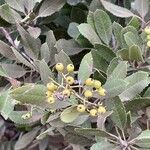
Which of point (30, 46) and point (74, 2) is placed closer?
point (30, 46)

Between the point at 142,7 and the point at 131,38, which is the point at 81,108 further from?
the point at 142,7

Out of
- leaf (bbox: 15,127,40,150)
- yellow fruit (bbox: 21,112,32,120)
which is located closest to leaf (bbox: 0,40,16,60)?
yellow fruit (bbox: 21,112,32,120)

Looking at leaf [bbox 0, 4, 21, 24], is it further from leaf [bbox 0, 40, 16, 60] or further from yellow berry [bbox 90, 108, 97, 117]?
yellow berry [bbox 90, 108, 97, 117]

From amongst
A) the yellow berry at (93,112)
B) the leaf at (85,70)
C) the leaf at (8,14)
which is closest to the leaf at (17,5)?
the leaf at (8,14)

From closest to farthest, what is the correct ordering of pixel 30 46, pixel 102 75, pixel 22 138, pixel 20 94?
1. pixel 20 94
2. pixel 102 75
3. pixel 30 46
4. pixel 22 138

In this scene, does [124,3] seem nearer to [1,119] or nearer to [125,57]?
[125,57]

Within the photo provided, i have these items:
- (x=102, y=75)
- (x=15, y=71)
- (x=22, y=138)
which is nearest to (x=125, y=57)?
(x=102, y=75)

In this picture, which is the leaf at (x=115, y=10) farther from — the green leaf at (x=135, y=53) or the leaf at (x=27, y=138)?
the leaf at (x=27, y=138)
